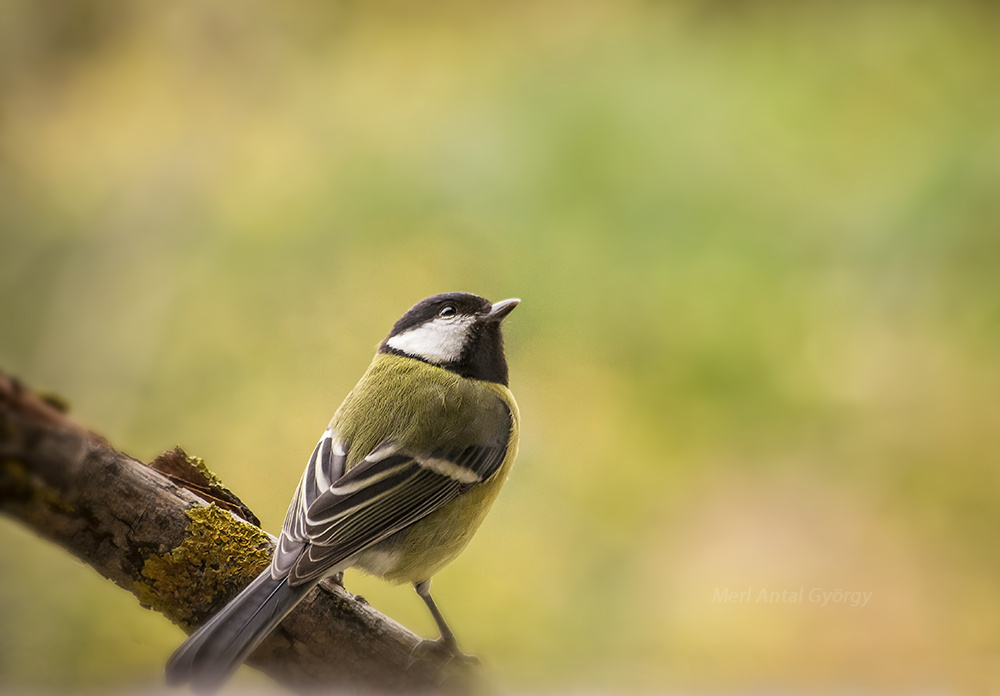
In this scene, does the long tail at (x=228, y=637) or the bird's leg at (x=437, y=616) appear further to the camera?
the bird's leg at (x=437, y=616)

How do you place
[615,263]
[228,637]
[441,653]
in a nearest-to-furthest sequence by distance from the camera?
1. [228,637]
2. [441,653]
3. [615,263]

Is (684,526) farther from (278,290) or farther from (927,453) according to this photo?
(278,290)

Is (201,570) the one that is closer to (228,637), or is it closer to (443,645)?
(228,637)

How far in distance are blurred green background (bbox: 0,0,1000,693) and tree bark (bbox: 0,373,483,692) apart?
1.85ft

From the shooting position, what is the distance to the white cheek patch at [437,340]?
40.9 inches

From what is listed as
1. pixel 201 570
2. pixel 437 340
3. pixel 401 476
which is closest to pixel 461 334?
pixel 437 340

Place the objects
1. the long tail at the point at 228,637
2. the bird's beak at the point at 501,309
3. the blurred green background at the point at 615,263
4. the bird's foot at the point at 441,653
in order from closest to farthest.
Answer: the long tail at the point at 228,637 < the bird's foot at the point at 441,653 < the bird's beak at the point at 501,309 < the blurred green background at the point at 615,263

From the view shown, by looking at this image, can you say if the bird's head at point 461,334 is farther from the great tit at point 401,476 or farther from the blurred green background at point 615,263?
the blurred green background at point 615,263

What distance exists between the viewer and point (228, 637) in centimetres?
63

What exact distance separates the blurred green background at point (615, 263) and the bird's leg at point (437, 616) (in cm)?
40

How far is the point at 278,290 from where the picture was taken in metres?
1.61

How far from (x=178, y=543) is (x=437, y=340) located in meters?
0.48

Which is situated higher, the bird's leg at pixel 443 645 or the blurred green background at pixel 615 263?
the blurred green background at pixel 615 263

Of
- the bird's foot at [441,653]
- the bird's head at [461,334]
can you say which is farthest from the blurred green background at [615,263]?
the bird's foot at [441,653]
